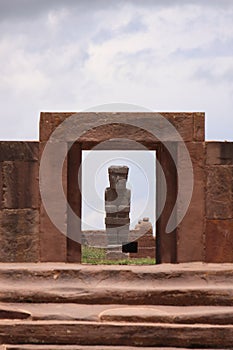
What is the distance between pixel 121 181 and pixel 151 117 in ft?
37.3

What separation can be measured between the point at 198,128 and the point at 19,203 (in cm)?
263

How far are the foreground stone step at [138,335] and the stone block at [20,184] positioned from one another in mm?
2950

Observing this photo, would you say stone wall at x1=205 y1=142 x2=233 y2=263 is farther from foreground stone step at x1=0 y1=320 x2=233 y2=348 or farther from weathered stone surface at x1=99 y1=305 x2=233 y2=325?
foreground stone step at x1=0 y1=320 x2=233 y2=348

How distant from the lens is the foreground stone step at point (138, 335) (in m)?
6.77

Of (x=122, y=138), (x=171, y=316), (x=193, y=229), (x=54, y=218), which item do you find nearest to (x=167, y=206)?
(x=193, y=229)

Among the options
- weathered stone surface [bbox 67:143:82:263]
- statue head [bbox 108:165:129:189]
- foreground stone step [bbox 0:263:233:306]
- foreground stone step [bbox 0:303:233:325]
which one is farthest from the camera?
statue head [bbox 108:165:129:189]

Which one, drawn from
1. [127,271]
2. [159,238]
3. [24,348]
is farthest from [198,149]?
[24,348]

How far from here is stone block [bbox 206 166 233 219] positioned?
30.9ft

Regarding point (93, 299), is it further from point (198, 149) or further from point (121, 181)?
point (121, 181)

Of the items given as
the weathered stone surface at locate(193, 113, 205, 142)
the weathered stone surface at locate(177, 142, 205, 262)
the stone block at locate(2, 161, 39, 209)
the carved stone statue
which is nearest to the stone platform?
the weathered stone surface at locate(177, 142, 205, 262)

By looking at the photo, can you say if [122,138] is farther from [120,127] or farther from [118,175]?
[118,175]

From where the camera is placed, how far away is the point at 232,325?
6926 millimetres

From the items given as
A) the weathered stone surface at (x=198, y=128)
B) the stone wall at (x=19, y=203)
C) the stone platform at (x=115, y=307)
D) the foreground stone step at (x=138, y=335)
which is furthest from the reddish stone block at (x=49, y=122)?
the foreground stone step at (x=138, y=335)

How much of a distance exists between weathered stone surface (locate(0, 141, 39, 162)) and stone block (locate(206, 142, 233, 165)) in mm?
2340
